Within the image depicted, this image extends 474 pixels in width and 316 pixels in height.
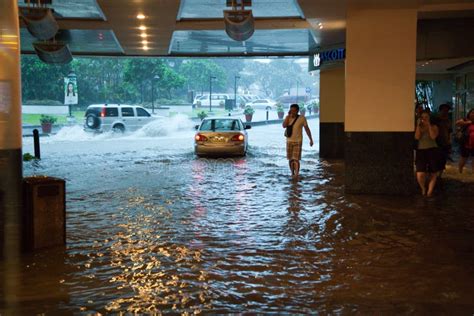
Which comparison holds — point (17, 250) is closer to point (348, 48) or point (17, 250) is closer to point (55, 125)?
point (348, 48)

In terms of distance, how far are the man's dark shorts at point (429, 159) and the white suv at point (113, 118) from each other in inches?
941

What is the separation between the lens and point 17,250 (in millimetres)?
6582

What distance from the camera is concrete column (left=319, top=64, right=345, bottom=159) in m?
18.2

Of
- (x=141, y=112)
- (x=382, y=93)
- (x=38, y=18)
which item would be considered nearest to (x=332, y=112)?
(x=382, y=93)

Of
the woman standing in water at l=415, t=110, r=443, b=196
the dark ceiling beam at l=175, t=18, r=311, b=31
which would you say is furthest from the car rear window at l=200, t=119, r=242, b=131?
the woman standing in water at l=415, t=110, r=443, b=196

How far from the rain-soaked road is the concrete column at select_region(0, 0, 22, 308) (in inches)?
12.1

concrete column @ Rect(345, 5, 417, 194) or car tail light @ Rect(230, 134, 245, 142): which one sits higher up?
concrete column @ Rect(345, 5, 417, 194)

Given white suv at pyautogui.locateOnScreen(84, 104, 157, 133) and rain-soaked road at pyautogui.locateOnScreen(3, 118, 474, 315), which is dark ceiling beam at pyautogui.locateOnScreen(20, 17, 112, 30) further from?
white suv at pyautogui.locateOnScreen(84, 104, 157, 133)

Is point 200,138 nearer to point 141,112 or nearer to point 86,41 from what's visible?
point 86,41

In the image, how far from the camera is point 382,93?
35.1ft

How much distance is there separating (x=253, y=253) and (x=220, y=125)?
1315 centimetres

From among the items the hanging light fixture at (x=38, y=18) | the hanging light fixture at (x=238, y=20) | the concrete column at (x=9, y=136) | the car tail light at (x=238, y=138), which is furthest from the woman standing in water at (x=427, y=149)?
the car tail light at (x=238, y=138)

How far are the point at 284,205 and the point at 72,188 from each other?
4.86 meters

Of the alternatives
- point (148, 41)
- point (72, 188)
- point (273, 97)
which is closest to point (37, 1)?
point (72, 188)
